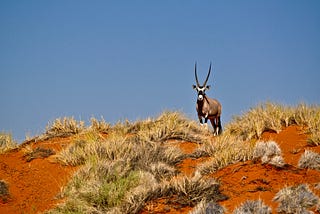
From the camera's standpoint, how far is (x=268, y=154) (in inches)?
435

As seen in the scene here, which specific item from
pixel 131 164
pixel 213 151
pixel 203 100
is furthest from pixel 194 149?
pixel 203 100

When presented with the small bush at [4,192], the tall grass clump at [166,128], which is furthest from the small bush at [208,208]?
the tall grass clump at [166,128]

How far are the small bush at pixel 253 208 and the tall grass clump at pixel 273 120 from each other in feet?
19.9

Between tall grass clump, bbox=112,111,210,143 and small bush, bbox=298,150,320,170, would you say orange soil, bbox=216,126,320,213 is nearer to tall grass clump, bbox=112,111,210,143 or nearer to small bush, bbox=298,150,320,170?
small bush, bbox=298,150,320,170

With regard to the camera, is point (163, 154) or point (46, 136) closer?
point (163, 154)

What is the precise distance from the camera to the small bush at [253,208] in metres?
8.41

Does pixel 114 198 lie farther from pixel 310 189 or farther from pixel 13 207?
pixel 310 189

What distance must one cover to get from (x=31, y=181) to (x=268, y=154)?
19.3 ft

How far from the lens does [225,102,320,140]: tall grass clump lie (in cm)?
1509

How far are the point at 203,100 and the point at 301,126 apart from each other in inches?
272

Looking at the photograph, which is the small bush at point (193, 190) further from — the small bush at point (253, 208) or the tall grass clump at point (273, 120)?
the tall grass clump at point (273, 120)

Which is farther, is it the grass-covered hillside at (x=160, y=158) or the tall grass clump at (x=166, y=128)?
the tall grass clump at (x=166, y=128)

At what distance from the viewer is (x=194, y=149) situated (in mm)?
13633

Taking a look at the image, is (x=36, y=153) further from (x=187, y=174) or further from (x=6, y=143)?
(x=187, y=174)
